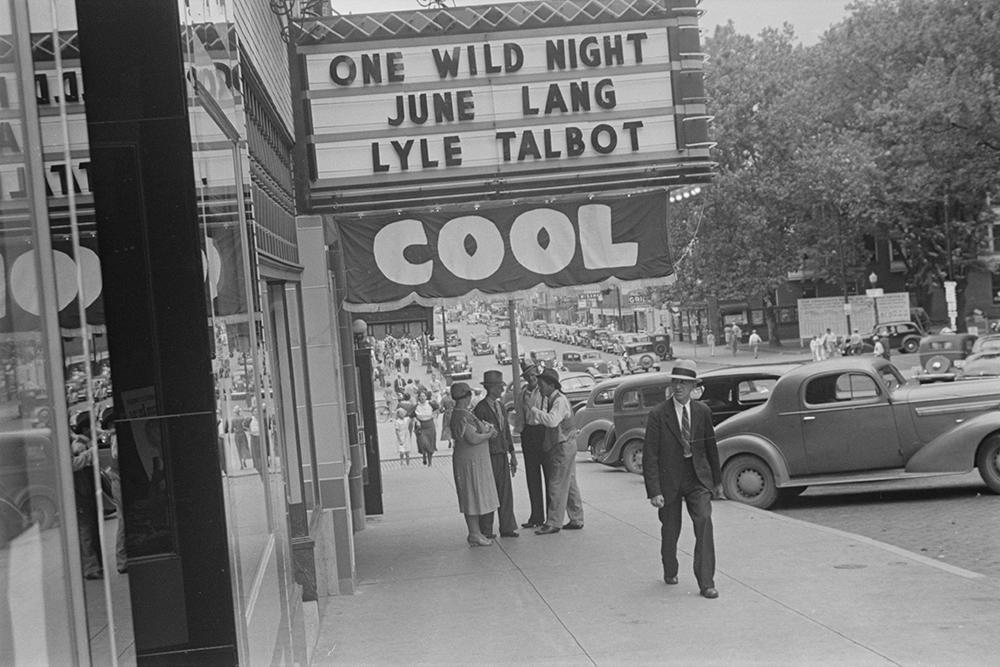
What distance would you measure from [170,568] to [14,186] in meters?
1.60

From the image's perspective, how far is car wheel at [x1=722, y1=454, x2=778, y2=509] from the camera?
15086 millimetres

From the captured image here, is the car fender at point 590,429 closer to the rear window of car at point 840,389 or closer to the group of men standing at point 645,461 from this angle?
the rear window of car at point 840,389

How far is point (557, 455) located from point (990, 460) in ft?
18.5

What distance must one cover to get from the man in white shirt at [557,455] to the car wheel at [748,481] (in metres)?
3.09

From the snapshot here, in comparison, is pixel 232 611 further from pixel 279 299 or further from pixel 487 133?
pixel 487 133

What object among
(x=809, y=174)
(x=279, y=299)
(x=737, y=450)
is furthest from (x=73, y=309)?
(x=809, y=174)

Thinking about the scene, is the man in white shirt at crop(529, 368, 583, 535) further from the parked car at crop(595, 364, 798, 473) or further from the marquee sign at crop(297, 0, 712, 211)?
the parked car at crop(595, 364, 798, 473)

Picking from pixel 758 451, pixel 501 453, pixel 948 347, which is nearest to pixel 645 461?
pixel 501 453

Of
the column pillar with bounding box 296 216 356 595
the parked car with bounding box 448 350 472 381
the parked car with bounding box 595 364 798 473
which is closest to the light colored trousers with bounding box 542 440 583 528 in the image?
the column pillar with bounding box 296 216 356 595

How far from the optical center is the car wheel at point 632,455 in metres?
20.4

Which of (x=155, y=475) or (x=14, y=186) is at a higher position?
(x=14, y=186)

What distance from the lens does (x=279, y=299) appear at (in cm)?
840

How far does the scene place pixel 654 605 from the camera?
8539mm

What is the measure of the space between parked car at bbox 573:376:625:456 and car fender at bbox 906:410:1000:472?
9254 mm
